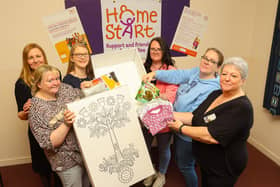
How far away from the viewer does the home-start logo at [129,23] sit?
2328 mm

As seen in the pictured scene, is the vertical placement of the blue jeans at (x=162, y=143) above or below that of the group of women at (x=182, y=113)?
below

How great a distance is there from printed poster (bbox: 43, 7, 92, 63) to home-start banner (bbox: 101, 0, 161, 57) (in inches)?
10.5

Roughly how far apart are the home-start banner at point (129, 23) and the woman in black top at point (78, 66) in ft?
2.52

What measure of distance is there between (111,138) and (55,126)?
13.2 inches

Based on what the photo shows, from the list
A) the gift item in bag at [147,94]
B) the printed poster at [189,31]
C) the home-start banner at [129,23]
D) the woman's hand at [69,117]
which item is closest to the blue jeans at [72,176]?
the woman's hand at [69,117]

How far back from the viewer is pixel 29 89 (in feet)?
5.36

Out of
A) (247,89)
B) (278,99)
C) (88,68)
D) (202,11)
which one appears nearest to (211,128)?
(88,68)

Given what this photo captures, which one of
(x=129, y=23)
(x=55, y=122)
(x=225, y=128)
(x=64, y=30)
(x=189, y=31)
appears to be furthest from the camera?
(x=189, y=31)

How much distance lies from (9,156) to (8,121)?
1.44ft

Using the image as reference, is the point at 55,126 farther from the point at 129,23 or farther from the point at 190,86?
the point at 129,23

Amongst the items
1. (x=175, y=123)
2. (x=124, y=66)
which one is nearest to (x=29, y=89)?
(x=124, y=66)

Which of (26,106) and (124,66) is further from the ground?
(124,66)

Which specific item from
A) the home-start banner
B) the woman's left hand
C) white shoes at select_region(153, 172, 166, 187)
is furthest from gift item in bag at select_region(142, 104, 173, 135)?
the home-start banner

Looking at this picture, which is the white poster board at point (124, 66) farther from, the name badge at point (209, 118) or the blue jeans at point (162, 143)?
the name badge at point (209, 118)
